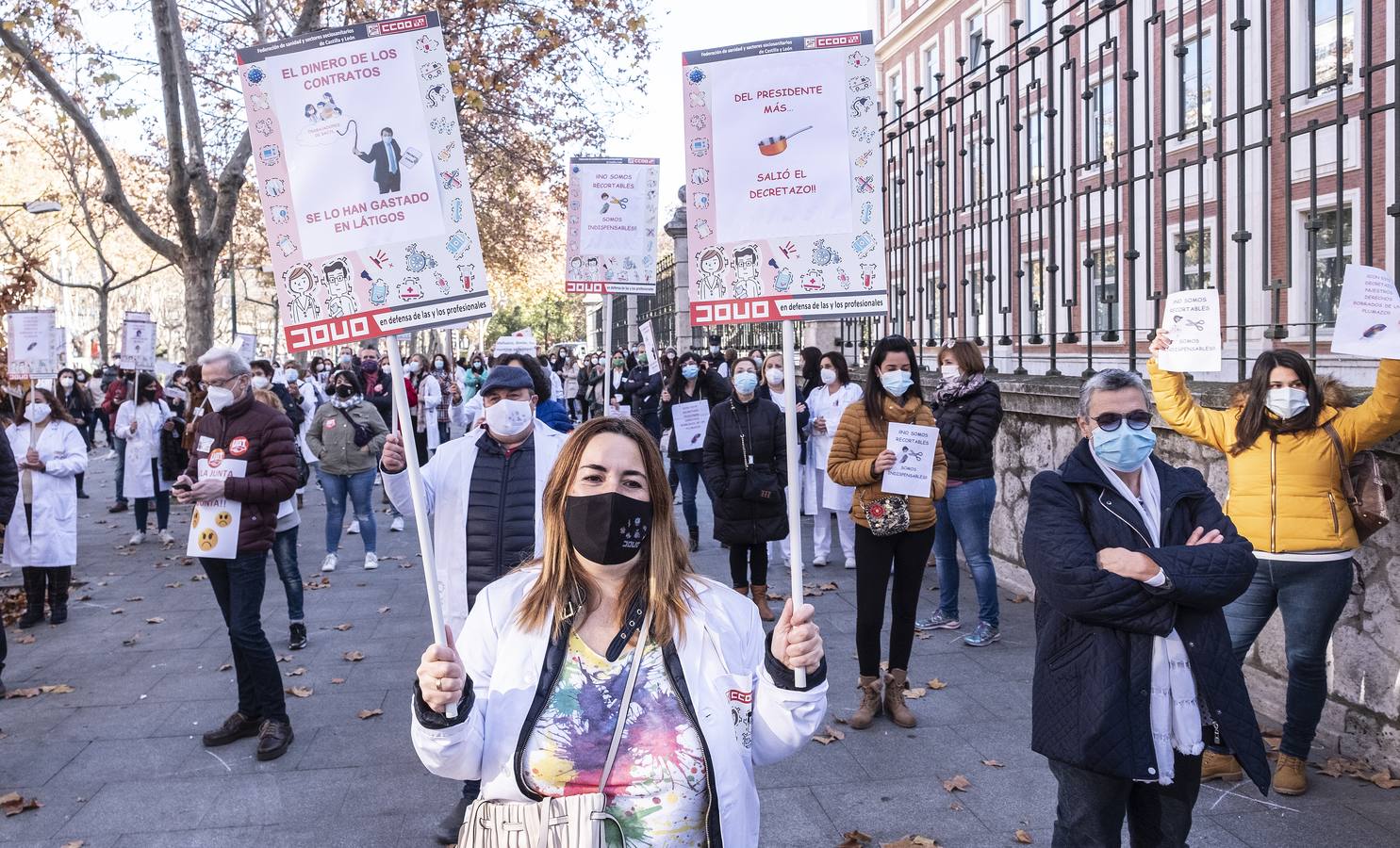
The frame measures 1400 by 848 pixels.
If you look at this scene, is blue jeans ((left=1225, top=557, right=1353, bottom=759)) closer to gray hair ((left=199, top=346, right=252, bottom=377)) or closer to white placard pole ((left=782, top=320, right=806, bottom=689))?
white placard pole ((left=782, top=320, right=806, bottom=689))

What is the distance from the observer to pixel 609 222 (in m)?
10.0

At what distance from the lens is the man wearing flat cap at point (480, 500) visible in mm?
4750

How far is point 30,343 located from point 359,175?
12960mm

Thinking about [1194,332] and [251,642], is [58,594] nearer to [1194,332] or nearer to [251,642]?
[251,642]

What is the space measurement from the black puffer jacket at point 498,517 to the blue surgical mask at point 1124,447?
92.9 inches

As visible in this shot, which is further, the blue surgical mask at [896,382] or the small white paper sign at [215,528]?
the blue surgical mask at [896,382]

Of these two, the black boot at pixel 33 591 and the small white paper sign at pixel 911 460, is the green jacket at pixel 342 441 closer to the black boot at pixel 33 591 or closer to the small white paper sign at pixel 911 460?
the black boot at pixel 33 591

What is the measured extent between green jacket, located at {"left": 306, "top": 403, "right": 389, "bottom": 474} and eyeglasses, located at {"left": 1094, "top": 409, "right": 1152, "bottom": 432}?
8231mm

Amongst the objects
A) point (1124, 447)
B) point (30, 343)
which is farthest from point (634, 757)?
point (30, 343)

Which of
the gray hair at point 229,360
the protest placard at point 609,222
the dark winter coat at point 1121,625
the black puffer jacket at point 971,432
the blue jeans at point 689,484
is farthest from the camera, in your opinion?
the blue jeans at point 689,484

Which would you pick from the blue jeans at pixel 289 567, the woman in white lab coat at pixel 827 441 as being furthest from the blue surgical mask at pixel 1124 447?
Answer: the woman in white lab coat at pixel 827 441

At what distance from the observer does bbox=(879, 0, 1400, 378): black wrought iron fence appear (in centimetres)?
584

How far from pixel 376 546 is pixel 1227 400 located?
883cm

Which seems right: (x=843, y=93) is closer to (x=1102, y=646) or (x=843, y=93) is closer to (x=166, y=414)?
(x=1102, y=646)
